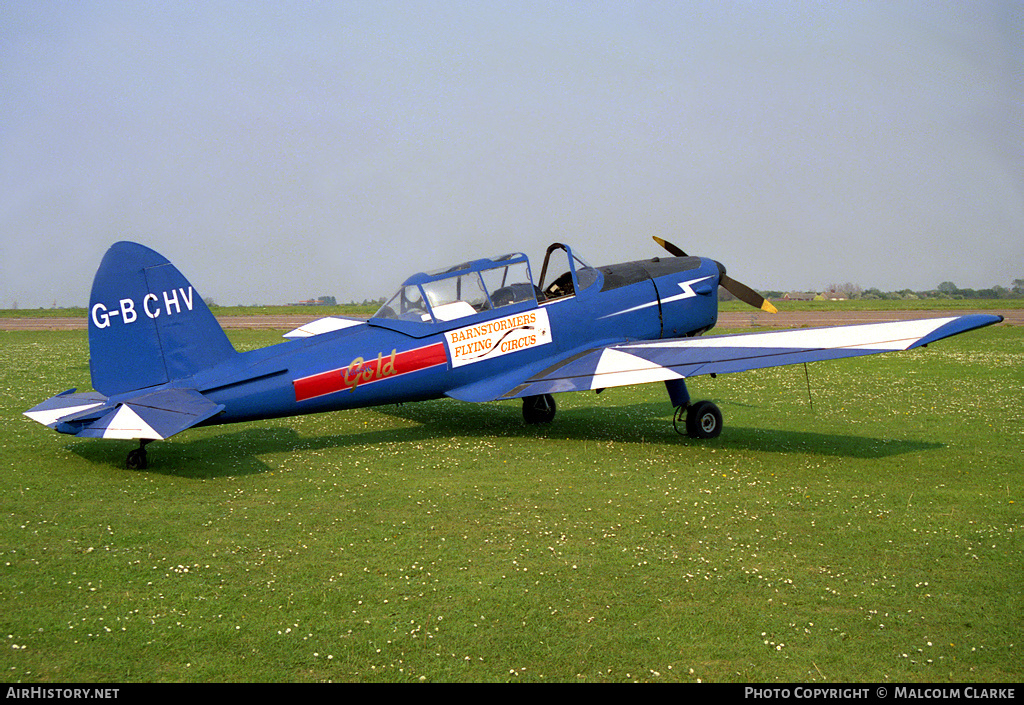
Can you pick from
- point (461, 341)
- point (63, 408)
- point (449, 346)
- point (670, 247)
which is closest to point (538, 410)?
point (461, 341)

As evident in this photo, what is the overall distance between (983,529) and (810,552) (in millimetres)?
1796

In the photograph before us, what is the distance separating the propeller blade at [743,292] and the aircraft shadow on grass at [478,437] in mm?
2605

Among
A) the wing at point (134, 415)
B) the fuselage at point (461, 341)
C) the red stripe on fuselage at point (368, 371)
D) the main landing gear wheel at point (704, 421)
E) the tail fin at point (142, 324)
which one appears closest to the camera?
the wing at point (134, 415)

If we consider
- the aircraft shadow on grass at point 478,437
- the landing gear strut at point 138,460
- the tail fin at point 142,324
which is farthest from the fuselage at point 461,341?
the landing gear strut at point 138,460

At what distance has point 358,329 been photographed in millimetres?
11117

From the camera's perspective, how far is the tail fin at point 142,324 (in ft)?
29.9

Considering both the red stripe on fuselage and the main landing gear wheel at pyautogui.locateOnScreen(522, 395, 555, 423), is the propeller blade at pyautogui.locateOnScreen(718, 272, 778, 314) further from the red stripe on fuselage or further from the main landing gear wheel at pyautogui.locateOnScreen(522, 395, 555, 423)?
the red stripe on fuselage

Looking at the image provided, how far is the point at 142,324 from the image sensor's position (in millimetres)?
9297

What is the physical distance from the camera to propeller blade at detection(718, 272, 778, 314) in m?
14.1

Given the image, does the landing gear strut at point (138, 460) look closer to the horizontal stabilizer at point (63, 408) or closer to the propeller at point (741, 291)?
the horizontal stabilizer at point (63, 408)

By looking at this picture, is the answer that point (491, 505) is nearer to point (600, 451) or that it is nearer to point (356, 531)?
point (356, 531)

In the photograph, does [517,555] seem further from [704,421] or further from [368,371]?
[704,421]

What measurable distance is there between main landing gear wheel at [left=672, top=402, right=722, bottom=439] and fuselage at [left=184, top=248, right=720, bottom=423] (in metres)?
1.84
